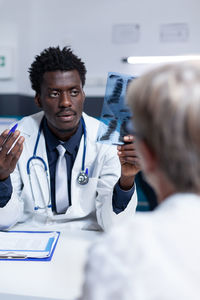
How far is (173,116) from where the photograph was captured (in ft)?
1.37

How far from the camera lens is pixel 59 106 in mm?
1326

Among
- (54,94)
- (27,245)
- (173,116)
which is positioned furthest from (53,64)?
(173,116)

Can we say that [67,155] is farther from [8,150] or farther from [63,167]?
[8,150]

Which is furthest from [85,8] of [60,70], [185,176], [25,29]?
[185,176]

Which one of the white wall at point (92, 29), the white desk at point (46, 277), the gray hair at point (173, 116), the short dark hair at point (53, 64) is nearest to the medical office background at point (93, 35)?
the white wall at point (92, 29)

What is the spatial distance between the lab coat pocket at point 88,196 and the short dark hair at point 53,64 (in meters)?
0.44

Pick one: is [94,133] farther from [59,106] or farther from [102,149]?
[59,106]

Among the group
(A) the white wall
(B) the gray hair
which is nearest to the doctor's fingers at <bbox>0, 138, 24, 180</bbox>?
(B) the gray hair

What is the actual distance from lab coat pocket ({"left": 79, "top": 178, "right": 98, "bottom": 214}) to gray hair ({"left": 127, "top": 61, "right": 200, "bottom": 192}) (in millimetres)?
875

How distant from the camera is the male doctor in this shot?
127 centimetres

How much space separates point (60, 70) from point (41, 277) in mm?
803

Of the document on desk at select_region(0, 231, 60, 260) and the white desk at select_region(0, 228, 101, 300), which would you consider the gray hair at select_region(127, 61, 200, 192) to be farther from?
the document on desk at select_region(0, 231, 60, 260)

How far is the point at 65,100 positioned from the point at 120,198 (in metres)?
0.43

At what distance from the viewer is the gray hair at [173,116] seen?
415mm
